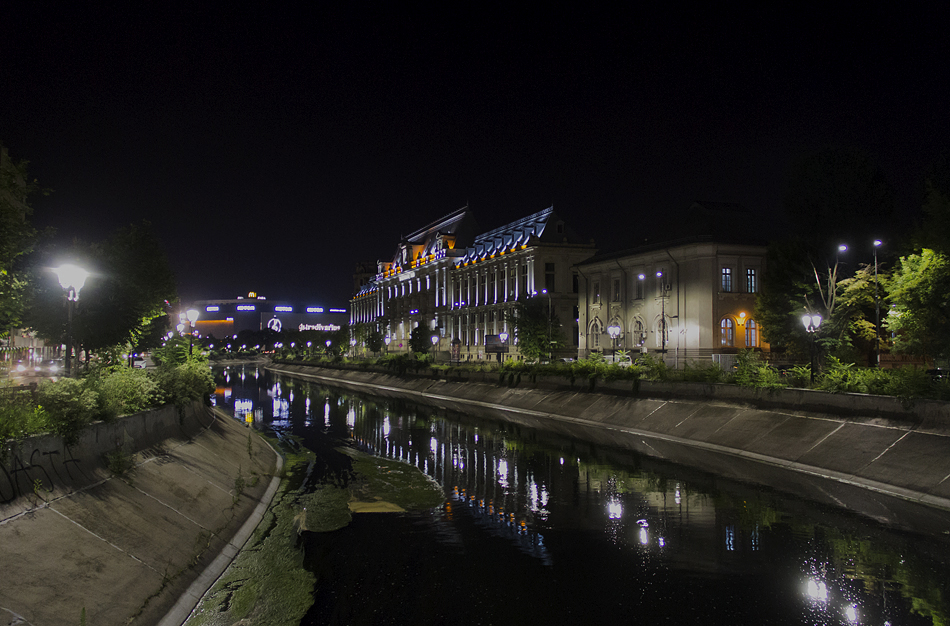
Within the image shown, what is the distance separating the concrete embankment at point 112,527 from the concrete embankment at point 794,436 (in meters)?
16.6

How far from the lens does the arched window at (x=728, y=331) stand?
2474 inches

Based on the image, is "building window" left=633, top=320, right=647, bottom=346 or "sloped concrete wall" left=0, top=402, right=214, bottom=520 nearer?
"sloped concrete wall" left=0, top=402, right=214, bottom=520

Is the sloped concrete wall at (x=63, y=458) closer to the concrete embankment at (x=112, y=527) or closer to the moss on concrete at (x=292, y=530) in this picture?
the concrete embankment at (x=112, y=527)

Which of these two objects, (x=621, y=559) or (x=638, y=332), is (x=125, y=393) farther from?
(x=638, y=332)

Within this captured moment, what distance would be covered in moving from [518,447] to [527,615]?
21.9 meters

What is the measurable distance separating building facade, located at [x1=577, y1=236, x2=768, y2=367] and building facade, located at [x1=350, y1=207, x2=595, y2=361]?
10.2 meters

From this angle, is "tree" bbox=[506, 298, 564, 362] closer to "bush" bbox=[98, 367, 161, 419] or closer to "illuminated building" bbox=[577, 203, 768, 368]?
"illuminated building" bbox=[577, 203, 768, 368]

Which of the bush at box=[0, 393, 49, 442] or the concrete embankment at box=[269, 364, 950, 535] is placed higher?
the bush at box=[0, 393, 49, 442]

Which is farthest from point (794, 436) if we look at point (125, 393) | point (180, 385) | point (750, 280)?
point (750, 280)

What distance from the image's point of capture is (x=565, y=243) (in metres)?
96.2

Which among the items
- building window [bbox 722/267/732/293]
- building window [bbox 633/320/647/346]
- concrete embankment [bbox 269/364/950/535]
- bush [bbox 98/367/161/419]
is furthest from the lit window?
bush [bbox 98/367/161/419]

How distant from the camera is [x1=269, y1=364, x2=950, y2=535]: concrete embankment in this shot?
20.6 m

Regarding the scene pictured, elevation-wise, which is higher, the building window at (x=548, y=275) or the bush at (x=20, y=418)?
the building window at (x=548, y=275)

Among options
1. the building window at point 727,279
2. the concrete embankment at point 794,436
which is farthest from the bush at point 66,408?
the building window at point 727,279
